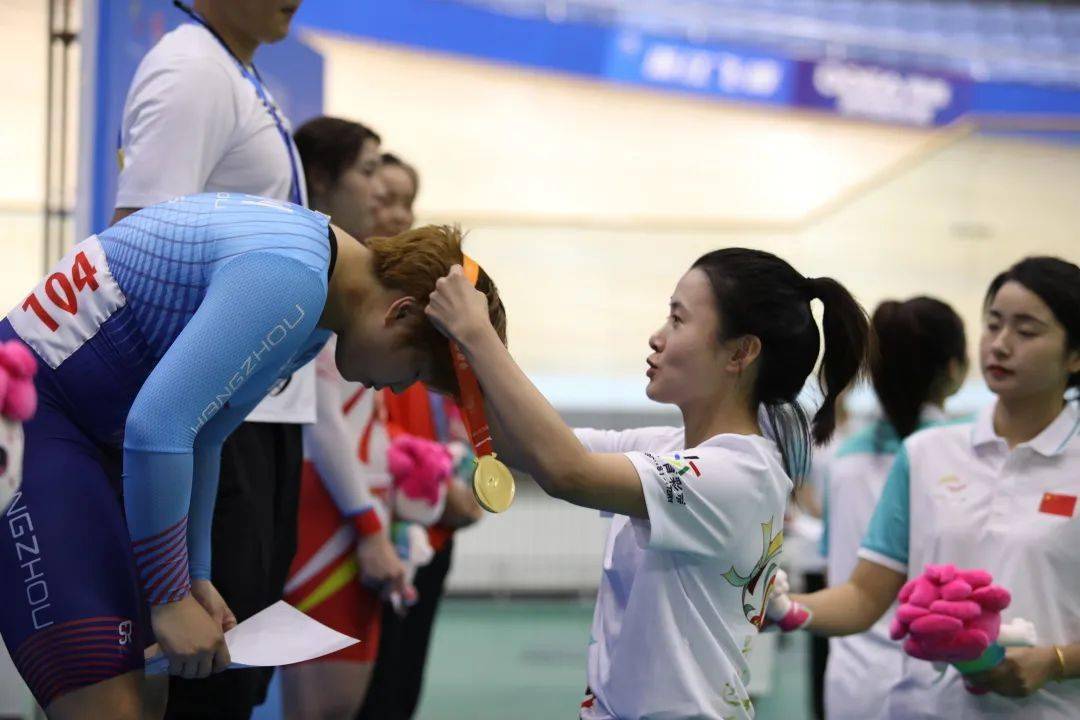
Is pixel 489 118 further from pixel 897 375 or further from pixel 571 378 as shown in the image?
pixel 897 375

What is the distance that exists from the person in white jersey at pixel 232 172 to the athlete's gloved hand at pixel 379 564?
0.59 meters

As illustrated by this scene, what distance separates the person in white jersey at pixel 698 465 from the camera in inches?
73.7

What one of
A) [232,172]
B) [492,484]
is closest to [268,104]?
[232,172]

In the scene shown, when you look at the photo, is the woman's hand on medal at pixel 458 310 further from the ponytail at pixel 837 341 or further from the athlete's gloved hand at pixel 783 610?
the athlete's gloved hand at pixel 783 610

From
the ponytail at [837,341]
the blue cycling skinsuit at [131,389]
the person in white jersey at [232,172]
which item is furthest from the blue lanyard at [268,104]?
Result: the ponytail at [837,341]

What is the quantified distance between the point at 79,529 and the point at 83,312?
316 millimetres

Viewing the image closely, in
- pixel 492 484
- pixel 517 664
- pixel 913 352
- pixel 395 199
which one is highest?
pixel 395 199

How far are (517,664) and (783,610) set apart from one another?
418cm

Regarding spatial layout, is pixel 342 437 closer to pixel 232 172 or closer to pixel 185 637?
pixel 232 172

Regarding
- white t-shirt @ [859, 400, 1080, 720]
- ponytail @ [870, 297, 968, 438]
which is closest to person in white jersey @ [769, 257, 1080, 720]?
white t-shirt @ [859, 400, 1080, 720]

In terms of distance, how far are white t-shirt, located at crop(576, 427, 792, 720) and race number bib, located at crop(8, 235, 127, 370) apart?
81 centimetres

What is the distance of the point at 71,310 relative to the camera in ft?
6.39

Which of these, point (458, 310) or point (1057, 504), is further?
point (1057, 504)

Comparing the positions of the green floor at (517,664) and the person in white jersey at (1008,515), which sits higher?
the person in white jersey at (1008,515)
